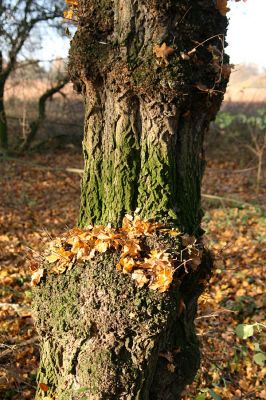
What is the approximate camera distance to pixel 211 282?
5020 millimetres

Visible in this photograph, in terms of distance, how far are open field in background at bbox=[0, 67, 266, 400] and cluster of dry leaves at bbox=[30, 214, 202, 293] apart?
0.21 meters

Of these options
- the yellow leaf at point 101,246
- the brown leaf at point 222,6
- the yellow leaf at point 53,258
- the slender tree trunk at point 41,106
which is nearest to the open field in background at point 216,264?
the yellow leaf at point 53,258

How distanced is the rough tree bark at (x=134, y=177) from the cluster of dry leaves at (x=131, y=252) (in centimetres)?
5

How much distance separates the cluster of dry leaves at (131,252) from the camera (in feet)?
6.50

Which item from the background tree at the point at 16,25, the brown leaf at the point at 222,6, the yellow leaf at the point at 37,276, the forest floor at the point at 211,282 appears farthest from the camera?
the background tree at the point at 16,25

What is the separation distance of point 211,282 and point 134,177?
3.22 m

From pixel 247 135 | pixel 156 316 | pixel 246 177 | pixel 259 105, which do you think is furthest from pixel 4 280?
pixel 259 105

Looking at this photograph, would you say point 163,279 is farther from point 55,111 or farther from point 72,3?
point 55,111

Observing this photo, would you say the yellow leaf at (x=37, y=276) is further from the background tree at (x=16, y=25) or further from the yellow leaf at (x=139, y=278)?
the background tree at (x=16, y=25)

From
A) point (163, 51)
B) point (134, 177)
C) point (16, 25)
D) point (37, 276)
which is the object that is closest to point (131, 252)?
point (134, 177)

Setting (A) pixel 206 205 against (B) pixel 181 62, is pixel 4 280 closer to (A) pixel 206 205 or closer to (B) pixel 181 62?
(B) pixel 181 62

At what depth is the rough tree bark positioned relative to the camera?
6.50 ft

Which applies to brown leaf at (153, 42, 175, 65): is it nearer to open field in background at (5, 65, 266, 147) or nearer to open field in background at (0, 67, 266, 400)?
open field in background at (0, 67, 266, 400)

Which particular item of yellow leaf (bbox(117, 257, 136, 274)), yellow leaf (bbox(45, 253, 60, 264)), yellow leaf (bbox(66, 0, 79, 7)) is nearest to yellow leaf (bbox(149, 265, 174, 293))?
yellow leaf (bbox(117, 257, 136, 274))
